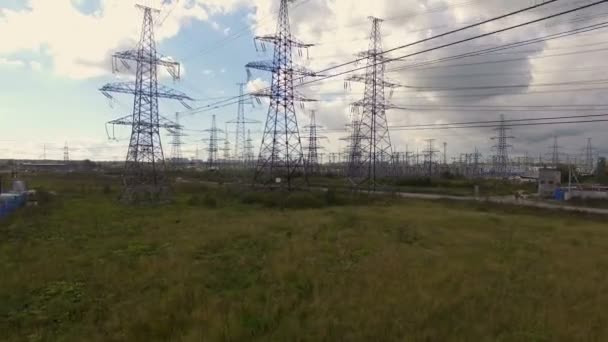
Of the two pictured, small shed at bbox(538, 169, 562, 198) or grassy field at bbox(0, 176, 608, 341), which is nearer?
grassy field at bbox(0, 176, 608, 341)

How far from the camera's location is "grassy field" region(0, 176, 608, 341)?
7777 mm

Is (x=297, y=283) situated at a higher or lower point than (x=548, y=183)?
lower

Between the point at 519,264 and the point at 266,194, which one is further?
the point at 266,194

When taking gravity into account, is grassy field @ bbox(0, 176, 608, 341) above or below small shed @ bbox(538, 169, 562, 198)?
below

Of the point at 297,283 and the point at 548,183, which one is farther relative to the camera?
the point at 548,183

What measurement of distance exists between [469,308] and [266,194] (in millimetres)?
27720

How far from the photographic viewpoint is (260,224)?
73.7 feet

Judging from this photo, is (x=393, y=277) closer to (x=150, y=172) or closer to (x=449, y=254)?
(x=449, y=254)

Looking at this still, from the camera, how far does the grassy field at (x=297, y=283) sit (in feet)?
25.5

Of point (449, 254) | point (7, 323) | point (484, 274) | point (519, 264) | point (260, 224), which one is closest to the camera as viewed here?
point (7, 323)

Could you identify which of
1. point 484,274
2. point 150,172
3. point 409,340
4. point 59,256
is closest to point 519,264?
point 484,274

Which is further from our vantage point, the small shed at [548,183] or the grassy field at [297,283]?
the small shed at [548,183]

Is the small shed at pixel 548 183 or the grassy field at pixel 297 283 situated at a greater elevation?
the small shed at pixel 548 183

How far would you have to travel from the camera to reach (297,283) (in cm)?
1088
